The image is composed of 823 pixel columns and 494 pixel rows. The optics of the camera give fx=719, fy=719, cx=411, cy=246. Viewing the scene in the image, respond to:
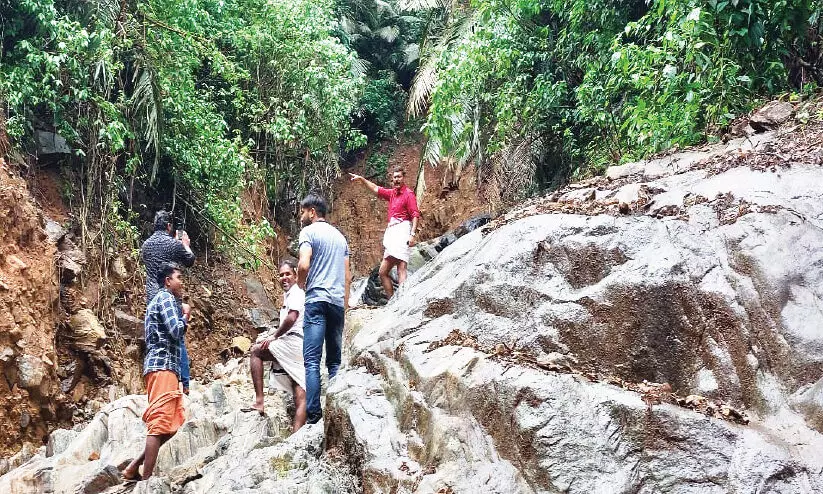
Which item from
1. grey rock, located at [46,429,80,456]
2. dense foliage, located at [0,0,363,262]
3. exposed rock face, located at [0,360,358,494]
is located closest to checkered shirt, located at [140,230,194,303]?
exposed rock face, located at [0,360,358,494]

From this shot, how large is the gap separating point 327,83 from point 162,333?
1080 centimetres

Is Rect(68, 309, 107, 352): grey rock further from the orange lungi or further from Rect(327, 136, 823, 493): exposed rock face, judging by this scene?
Rect(327, 136, 823, 493): exposed rock face

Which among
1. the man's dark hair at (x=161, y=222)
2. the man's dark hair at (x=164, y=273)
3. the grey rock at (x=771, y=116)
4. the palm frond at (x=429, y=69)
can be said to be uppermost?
the palm frond at (x=429, y=69)

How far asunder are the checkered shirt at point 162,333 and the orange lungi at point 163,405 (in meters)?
0.07

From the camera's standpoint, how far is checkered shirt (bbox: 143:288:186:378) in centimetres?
573

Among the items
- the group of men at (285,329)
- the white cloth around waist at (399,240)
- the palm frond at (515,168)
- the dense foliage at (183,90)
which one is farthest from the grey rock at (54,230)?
the palm frond at (515,168)

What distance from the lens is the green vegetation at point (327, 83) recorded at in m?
7.41

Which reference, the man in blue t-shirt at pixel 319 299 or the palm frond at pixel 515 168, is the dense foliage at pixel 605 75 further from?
the man in blue t-shirt at pixel 319 299

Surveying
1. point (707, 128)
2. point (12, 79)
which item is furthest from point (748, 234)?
point (12, 79)

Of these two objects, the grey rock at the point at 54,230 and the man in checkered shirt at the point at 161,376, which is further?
the grey rock at the point at 54,230

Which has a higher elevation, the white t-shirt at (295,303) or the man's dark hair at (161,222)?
the man's dark hair at (161,222)

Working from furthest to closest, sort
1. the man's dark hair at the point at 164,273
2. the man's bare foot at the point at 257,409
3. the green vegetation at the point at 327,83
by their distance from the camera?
the green vegetation at the point at 327,83
the man's bare foot at the point at 257,409
the man's dark hair at the point at 164,273

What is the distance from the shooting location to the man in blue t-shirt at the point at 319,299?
19.3 feet

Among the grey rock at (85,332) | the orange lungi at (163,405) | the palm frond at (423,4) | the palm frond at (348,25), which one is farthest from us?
the palm frond at (348,25)
